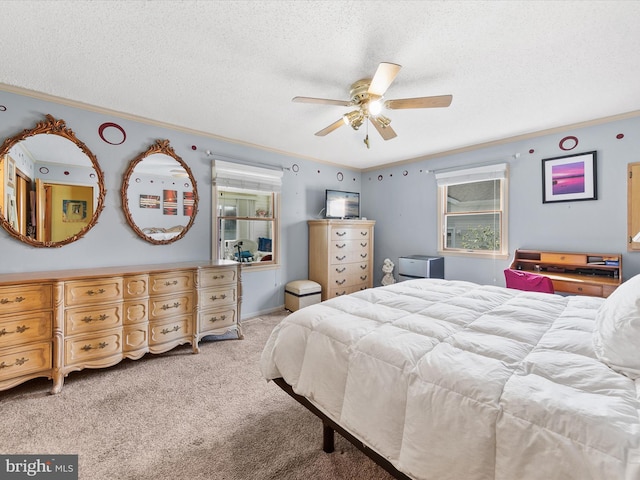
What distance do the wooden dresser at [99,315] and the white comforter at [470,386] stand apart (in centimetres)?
156

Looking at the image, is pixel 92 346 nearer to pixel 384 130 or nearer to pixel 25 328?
pixel 25 328

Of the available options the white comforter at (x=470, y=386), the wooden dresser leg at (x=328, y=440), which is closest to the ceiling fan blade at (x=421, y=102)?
the white comforter at (x=470, y=386)

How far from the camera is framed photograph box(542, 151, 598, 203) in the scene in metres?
3.14

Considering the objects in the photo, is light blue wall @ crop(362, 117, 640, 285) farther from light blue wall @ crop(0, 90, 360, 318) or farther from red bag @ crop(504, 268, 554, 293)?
light blue wall @ crop(0, 90, 360, 318)

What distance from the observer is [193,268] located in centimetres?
291

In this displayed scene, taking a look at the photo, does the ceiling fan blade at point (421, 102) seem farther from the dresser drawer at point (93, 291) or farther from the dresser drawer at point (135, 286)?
the dresser drawer at point (93, 291)

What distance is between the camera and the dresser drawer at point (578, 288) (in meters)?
2.79

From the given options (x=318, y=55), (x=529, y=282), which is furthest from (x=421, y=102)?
(x=529, y=282)

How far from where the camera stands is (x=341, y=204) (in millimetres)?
4914

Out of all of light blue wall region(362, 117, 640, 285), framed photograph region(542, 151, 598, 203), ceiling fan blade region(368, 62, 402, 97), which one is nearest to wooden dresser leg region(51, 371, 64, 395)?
ceiling fan blade region(368, 62, 402, 97)

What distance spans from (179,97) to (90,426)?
266 centimetres

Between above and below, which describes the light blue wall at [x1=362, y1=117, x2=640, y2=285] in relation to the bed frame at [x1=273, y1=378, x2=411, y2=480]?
above

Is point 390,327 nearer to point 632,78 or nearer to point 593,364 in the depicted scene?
point 593,364

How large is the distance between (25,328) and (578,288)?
4957 mm
